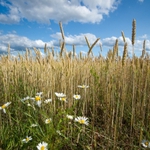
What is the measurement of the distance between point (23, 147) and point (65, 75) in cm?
76

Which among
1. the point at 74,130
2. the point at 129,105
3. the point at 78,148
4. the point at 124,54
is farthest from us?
the point at 129,105

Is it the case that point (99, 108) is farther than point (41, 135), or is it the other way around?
point (99, 108)

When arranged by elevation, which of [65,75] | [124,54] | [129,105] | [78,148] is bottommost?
[78,148]

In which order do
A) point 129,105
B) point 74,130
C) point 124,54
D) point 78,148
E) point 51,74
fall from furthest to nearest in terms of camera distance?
point 129,105
point 51,74
point 74,130
point 78,148
point 124,54

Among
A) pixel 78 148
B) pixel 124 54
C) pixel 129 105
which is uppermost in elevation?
pixel 124 54

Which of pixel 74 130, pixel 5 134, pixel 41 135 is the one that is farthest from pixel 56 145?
pixel 5 134

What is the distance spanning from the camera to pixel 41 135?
1.10 metres

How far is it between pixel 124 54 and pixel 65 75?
2.32 feet

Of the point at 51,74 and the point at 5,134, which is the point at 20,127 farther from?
the point at 51,74

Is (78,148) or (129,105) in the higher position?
(129,105)

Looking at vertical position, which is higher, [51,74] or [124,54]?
[124,54]

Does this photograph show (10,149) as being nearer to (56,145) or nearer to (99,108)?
(56,145)

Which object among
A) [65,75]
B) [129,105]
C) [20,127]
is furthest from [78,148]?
[129,105]

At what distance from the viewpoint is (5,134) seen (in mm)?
1235
